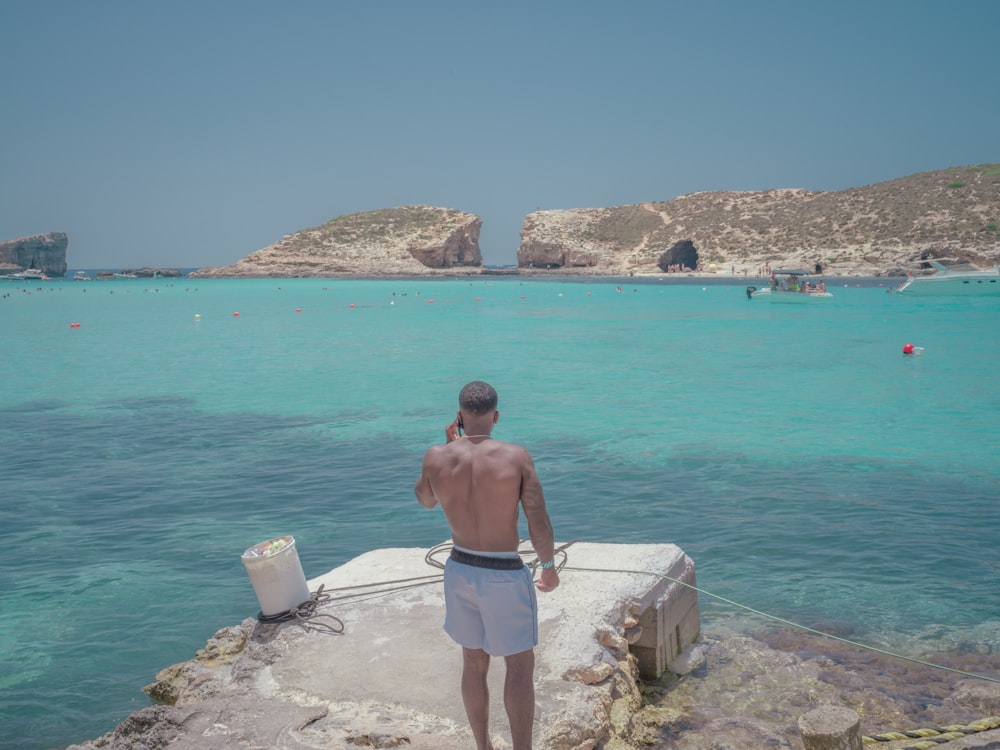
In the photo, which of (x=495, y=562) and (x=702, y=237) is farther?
(x=702, y=237)

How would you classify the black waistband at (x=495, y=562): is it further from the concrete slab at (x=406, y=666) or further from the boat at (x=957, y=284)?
the boat at (x=957, y=284)

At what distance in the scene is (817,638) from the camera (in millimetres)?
6332

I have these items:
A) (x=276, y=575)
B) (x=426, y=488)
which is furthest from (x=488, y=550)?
(x=276, y=575)

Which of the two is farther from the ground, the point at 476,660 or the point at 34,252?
the point at 34,252

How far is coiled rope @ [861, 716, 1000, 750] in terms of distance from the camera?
15.1ft

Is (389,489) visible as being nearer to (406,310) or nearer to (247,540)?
(247,540)

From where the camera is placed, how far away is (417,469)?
11.5 meters

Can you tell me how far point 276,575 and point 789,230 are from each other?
83.2 m

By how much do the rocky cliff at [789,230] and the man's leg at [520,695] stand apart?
65123 mm

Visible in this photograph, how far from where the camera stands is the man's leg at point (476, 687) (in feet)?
12.0

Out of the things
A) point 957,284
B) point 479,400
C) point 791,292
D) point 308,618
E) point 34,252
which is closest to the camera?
point 479,400

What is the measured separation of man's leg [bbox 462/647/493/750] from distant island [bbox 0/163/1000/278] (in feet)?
213

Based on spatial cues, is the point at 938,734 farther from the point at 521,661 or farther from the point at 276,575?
the point at 276,575

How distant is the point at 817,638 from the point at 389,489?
5.70 m
